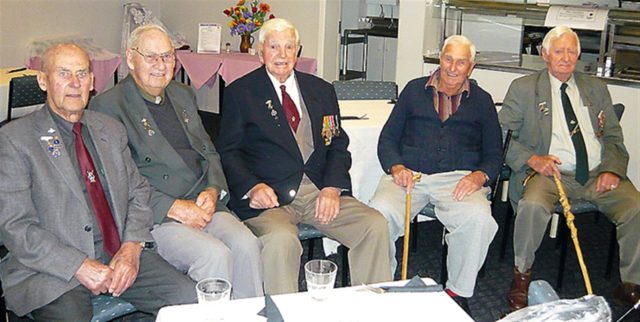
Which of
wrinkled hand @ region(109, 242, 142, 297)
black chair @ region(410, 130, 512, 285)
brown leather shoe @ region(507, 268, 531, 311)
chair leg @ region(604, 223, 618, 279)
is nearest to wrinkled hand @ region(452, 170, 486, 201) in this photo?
black chair @ region(410, 130, 512, 285)

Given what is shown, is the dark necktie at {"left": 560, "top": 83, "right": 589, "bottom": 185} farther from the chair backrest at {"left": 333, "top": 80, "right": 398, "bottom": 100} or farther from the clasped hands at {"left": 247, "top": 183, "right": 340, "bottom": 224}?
the clasped hands at {"left": 247, "top": 183, "right": 340, "bottom": 224}

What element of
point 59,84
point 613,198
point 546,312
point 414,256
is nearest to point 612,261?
point 613,198

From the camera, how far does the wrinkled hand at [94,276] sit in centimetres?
201

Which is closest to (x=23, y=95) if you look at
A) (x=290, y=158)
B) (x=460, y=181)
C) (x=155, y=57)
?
(x=155, y=57)

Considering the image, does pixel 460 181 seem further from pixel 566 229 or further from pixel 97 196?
pixel 97 196

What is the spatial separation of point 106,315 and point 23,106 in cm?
221

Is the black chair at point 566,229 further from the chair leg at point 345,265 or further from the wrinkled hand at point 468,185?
the chair leg at point 345,265

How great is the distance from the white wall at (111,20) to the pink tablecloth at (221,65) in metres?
0.42

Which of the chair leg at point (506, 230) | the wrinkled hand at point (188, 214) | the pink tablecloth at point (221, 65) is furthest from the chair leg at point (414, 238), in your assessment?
the pink tablecloth at point (221, 65)

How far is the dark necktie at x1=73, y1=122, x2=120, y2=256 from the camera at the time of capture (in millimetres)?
→ 2154

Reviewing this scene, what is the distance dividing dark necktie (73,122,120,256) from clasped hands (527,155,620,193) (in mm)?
1951

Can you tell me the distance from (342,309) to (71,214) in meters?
0.92

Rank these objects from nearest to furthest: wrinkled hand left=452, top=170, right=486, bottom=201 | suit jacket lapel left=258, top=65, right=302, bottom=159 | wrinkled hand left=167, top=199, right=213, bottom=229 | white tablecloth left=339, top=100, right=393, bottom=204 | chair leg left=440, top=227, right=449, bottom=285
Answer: wrinkled hand left=167, top=199, right=213, bottom=229, suit jacket lapel left=258, top=65, right=302, bottom=159, wrinkled hand left=452, top=170, right=486, bottom=201, chair leg left=440, top=227, right=449, bottom=285, white tablecloth left=339, top=100, right=393, bottom=204

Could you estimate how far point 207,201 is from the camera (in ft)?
8.23
